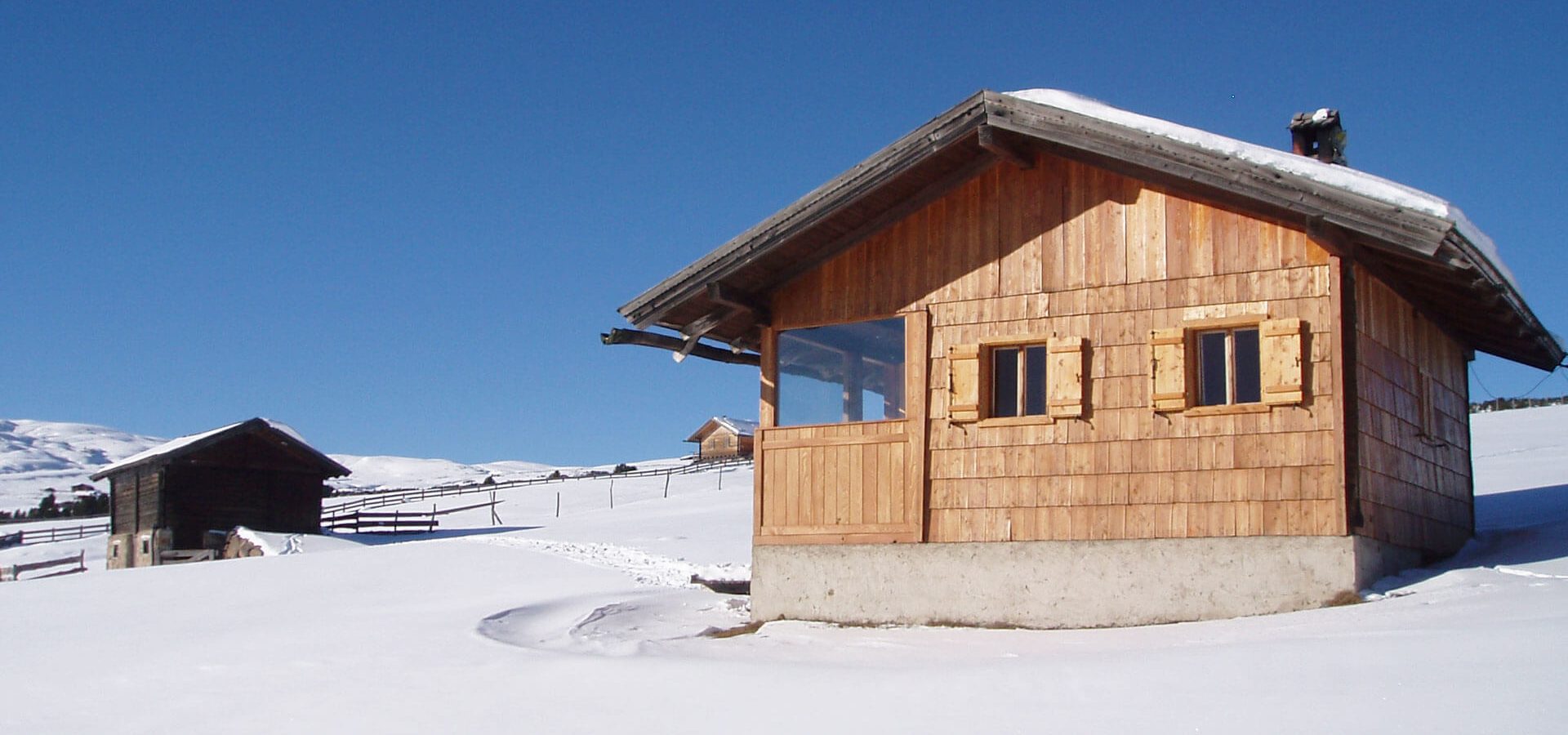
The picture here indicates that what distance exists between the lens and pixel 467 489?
234 feet

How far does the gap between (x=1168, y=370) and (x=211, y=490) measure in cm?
3202

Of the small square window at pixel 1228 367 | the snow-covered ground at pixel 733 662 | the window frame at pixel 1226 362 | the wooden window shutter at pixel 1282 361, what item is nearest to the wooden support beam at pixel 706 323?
the snow-covered ground at pixel 733 662

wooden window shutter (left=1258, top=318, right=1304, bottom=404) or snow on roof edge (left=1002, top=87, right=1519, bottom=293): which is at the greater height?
snow on roof edge (left=1002, top=87, right=1519, bottom=293)

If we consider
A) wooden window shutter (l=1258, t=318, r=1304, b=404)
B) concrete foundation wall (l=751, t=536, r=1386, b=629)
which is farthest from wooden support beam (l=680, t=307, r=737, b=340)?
wooden window shutter (l=1258, t=318, r=1304, b=404)

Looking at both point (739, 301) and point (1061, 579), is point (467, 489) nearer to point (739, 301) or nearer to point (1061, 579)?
point (739, 301)

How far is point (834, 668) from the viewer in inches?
469

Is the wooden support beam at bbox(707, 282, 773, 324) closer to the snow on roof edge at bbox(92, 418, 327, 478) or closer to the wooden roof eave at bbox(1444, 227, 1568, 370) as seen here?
the wooden roof eave at bbox(1444, 227, 1568, 370)

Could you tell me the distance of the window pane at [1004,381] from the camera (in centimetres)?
1456

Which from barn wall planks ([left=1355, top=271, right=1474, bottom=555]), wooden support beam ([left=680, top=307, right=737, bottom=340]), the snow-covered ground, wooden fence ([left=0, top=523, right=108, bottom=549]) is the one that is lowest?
wooden fence ([left=0, top=523, right=108, bottom=549])

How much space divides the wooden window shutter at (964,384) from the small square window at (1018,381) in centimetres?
23

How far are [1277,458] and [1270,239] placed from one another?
212 centimetres

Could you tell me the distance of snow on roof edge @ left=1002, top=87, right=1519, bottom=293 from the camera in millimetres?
12156

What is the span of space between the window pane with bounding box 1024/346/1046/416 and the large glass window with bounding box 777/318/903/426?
1463 millimetres

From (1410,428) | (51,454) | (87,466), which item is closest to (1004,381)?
(1410,428)
